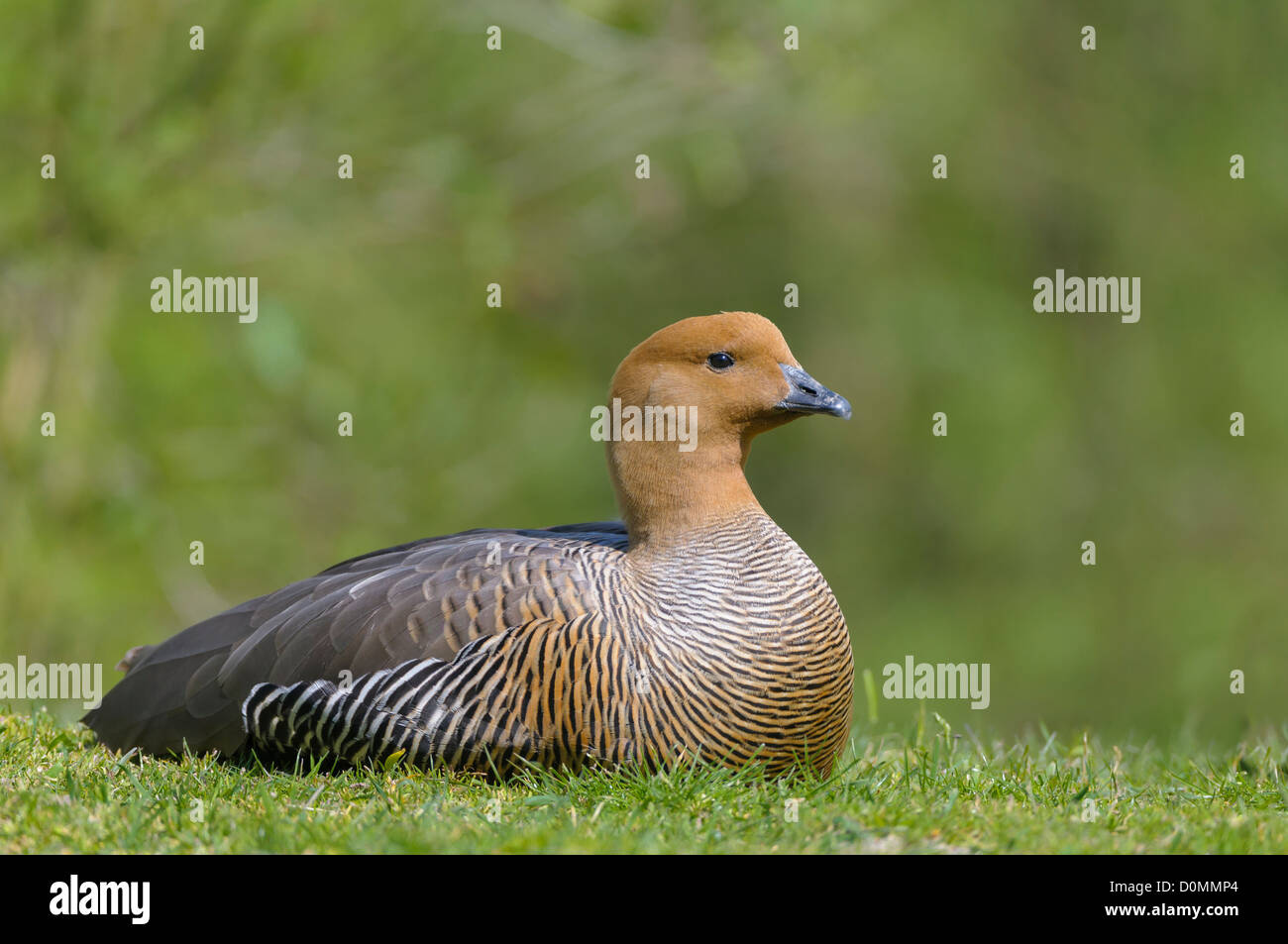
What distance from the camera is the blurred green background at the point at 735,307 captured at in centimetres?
967

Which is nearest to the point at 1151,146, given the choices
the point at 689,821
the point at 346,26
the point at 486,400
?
the point at 486,400

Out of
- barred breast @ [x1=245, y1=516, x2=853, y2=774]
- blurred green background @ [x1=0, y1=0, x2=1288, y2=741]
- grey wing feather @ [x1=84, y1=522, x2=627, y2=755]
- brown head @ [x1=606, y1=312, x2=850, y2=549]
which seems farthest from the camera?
blurred green background @ [x1=0, y1=0, x2=1288, y2=741]

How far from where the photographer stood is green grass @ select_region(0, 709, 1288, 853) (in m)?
4.21

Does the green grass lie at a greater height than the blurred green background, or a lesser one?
lesser

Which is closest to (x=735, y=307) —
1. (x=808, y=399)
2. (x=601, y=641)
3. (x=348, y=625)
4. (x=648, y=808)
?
(x=808, y=399)

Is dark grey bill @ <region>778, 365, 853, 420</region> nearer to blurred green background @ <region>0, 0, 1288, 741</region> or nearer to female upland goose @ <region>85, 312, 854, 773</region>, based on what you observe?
female upland goose @ <region>85, 312, 854, 773</region>

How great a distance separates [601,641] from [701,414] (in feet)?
3.21

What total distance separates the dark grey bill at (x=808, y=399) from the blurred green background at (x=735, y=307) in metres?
4.05

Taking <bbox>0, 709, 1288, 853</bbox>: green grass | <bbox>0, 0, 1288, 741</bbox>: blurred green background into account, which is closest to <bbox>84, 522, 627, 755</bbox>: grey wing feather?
<bbox>0, 709, 1288, 853</bbox>: green grass

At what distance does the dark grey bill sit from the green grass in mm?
1275

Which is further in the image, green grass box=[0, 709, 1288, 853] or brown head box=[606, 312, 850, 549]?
brown head box=[606, 312, 850, 549]

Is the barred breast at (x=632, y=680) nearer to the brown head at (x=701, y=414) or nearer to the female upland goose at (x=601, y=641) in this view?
the female upland goose at (x=601, y=641)

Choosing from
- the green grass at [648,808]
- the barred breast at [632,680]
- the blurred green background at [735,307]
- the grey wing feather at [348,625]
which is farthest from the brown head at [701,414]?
the blurred green background at [735,307]

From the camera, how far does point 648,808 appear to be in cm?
462
